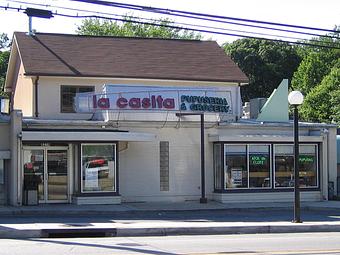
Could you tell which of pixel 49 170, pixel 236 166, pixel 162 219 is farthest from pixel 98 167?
pixel 236 166

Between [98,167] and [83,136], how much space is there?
64.4 inches

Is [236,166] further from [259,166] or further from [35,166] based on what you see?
[35,166]

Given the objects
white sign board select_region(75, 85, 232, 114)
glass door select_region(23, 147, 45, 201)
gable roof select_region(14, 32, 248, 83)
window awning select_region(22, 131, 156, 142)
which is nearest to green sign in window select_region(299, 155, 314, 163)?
white sign board select_region(75, 85, 232, 114)

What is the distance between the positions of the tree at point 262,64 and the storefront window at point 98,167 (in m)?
43.6

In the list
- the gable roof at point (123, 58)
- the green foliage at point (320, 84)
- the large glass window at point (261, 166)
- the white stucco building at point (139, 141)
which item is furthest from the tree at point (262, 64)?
the large glass window at point (261, 166)

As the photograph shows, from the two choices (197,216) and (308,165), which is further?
(308,165)

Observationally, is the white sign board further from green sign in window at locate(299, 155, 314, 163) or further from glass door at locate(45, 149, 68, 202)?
green sign in window at locate(299, 155, 314, 163)

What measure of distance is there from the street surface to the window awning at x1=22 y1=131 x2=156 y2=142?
8885mm

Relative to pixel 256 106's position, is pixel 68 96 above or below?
above

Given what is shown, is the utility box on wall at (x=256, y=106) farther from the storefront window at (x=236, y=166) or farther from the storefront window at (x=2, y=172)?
the storefront window at (x=2, y=172)

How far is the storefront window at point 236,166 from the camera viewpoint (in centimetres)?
2647

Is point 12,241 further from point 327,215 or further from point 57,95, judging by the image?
point 57,95

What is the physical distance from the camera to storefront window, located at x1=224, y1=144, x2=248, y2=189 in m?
26.5

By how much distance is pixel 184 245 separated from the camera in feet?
45.0
